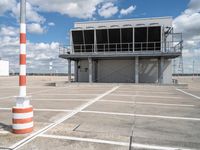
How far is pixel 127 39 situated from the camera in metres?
25.9

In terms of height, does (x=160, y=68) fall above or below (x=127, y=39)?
below

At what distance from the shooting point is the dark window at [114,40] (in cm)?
2559

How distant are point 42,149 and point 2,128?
2.29 metres

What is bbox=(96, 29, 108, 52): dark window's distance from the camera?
Result: 1023 inches

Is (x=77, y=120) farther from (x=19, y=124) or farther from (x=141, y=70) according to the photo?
(x=141, y=70)

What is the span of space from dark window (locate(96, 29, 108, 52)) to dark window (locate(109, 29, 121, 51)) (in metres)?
0.57

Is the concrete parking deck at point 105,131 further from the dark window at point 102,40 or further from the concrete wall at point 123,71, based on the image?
the dark window at point 102,40

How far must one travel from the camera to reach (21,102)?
5496 millimetres

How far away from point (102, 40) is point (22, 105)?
2179 centimetres

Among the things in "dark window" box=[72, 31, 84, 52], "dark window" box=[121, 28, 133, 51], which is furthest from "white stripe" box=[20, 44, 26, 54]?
"dark window" box=[72, 31, 84, 52]

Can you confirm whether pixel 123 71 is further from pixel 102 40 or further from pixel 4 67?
pixel 4 67

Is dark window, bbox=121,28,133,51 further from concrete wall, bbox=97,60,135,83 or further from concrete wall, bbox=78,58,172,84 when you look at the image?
concrete wall, bbox=97,60,135,83

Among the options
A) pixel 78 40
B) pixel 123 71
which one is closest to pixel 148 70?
pixel 123 71

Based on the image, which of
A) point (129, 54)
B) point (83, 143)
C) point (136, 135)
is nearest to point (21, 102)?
point (83, 143)
